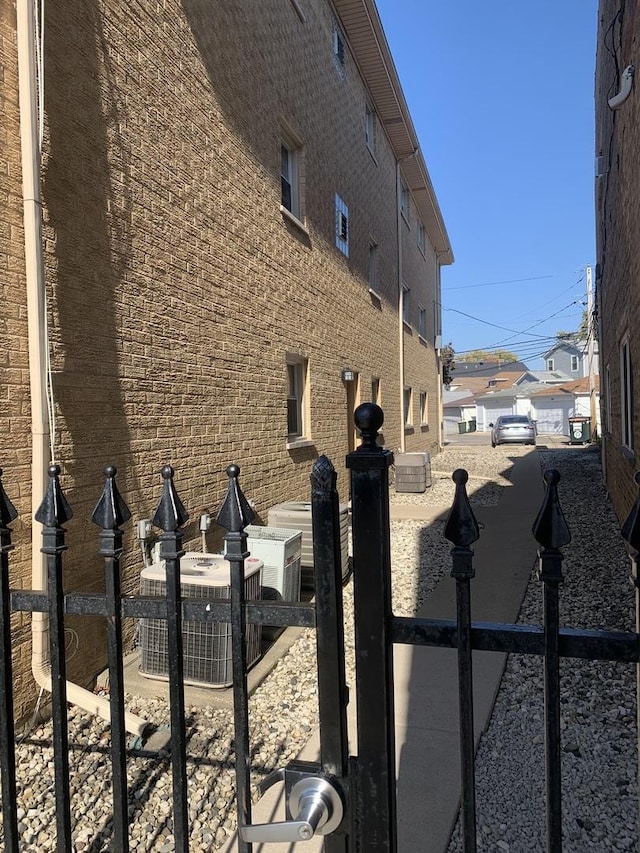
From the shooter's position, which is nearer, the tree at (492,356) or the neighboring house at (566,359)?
the neighboring house at (566,359)

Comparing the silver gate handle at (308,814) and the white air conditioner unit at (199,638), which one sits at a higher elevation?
the silver gate handle at (308,814)

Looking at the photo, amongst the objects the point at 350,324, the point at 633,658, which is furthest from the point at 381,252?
the point at 633,658

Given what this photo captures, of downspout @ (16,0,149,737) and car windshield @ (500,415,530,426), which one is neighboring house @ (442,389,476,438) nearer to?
car windshield @ (500,415,530,426)

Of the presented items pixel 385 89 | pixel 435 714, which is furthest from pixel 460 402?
pixel 435 714

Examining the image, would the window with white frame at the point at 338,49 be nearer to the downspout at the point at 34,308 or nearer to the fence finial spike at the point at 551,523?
the downspout at the point at 34,308

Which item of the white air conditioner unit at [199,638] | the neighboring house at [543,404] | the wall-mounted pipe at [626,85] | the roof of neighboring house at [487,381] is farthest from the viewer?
the roof of neighboring house at [487,381]

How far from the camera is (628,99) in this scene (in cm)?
535

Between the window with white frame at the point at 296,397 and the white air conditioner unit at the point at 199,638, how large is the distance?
14.3 ft

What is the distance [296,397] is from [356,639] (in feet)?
25.1

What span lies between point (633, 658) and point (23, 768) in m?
3.21

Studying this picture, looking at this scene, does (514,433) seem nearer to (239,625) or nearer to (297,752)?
(297,752)

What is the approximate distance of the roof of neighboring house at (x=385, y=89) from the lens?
11.0m

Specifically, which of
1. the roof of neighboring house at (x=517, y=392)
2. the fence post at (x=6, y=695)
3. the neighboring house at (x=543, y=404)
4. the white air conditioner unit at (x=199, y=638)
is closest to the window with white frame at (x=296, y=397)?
the white air conditioner unit at (x=199, y=638)

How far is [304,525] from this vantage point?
6.41 m
